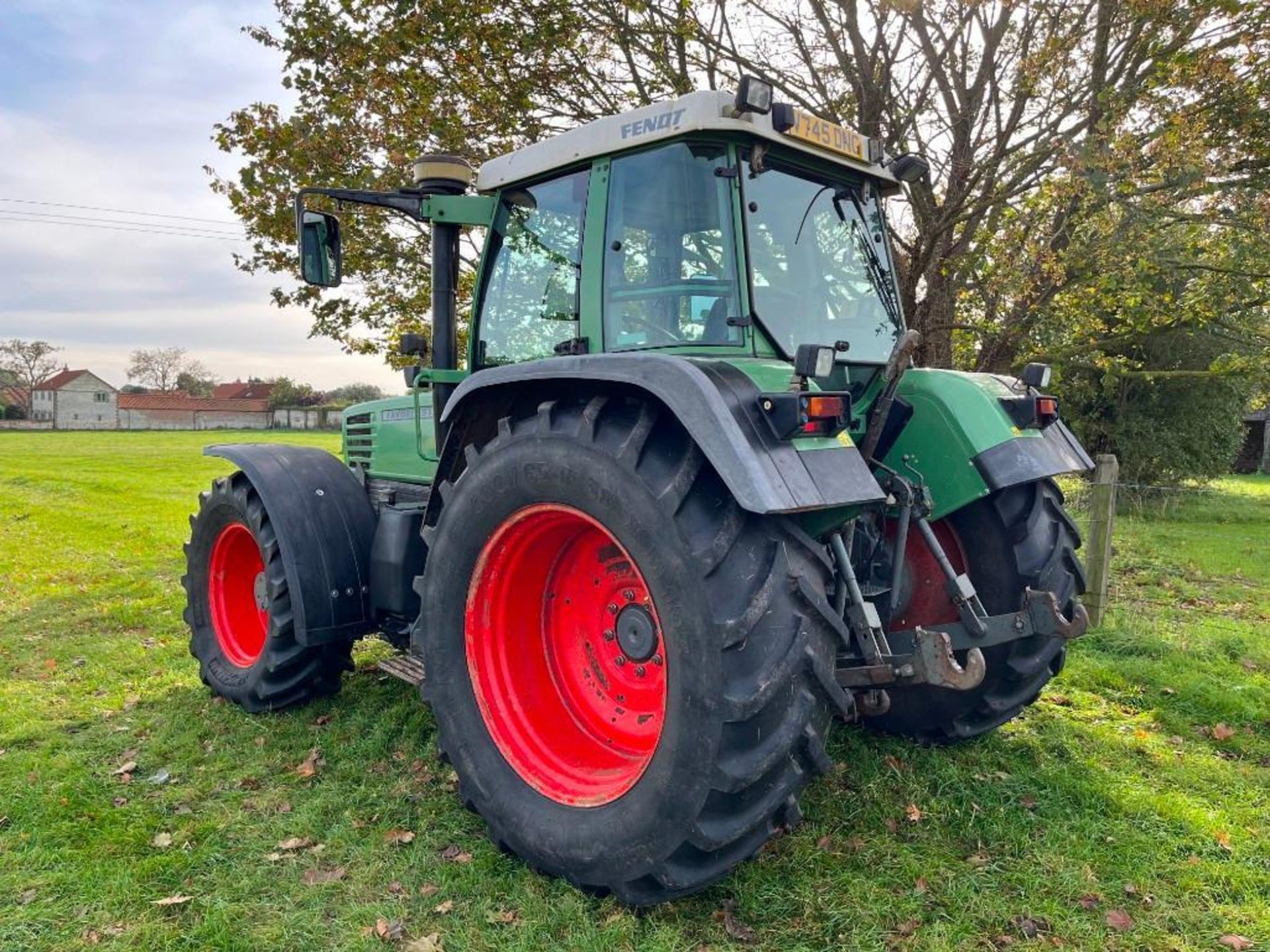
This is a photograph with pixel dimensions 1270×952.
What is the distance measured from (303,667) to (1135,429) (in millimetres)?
14432

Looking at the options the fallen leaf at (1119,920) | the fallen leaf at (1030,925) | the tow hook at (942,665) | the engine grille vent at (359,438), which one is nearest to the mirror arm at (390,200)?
the engine grille vent at (359,438)

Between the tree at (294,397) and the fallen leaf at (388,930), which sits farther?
the tree at (294,397)

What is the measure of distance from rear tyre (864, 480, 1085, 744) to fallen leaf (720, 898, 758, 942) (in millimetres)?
1377

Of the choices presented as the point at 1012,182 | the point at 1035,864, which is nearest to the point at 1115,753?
the point at 1035,864

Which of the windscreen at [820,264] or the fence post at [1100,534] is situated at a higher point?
the windscreen at [820,264]

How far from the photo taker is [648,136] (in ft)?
9.71

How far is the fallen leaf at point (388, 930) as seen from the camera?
8.38ft

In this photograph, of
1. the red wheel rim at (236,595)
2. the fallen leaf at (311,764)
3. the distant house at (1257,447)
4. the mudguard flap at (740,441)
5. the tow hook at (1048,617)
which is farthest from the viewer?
the distant house at (1257,447)

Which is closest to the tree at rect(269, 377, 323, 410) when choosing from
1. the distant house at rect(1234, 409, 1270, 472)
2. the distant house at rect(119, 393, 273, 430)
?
the distant house at rect(119, 393, 273, 430)

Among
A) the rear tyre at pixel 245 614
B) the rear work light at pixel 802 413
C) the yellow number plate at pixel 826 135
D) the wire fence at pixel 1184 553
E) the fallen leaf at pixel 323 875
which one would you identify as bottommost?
the fallen leaf at pixel 323 875

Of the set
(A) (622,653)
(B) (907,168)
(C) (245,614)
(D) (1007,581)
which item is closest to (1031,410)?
(D) (1007,581)

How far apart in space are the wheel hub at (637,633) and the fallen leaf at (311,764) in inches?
65.9

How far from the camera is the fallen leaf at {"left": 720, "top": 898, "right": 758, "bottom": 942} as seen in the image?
2512mm

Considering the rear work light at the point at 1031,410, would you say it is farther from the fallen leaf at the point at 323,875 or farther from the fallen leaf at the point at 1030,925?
the fallen leaf at the point at 323,875
